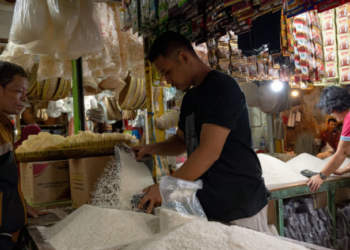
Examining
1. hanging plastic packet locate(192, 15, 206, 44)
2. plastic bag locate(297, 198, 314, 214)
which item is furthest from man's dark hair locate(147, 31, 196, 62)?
plastic bag locate(297, 198, 314, 214)

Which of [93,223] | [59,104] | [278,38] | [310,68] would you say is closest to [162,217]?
[93,223]

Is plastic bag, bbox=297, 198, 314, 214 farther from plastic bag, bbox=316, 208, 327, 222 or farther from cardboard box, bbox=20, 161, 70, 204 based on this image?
cardboard box, bbox=20, 161, 70, 204

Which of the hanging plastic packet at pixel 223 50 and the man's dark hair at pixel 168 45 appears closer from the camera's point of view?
the man's dark hair at pixel 168 45

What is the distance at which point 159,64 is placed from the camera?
54.2 inches

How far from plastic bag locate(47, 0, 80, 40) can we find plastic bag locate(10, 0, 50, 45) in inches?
2.1

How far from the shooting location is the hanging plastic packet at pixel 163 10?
154 centimetres

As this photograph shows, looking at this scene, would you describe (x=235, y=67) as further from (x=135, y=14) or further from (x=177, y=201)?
(x=177, y=201)

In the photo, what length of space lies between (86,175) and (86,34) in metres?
0.81

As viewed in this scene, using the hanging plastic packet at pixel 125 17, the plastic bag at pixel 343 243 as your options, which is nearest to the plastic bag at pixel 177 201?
the hanging plastic packet at pixel 125 17

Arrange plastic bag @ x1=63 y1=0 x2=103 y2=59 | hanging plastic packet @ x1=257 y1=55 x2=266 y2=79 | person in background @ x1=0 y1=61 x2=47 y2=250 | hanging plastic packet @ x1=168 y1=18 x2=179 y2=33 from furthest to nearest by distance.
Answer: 1. hanging plastic packet @ x1=257 y1=55 x2=266 y2=79
2. hanging plastic packet @ x1=168 y1=18 x2=179 y2=33
3. plastic bag @ x1=63 y1=0 x2=103 y2=59
4. person in background @ x1=0 y1=61 x2=47 y2=250

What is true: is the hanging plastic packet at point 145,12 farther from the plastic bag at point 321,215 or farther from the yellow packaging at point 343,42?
the yellow packaging at point 343,42

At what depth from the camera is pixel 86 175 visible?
1563 mm

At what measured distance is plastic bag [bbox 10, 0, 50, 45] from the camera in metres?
1.60

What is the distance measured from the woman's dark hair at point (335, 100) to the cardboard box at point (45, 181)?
2493 millimetres
